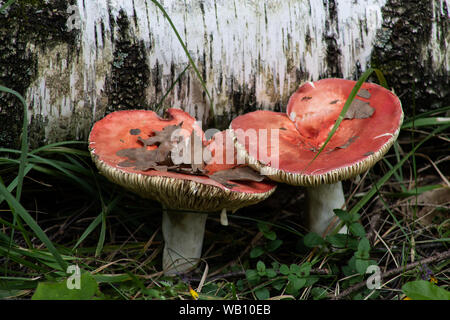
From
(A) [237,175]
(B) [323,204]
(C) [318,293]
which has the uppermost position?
(A) [237,175]

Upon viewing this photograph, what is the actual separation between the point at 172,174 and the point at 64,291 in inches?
28.5

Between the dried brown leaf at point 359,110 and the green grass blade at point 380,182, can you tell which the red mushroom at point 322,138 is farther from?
the green grass blade at point 380,182

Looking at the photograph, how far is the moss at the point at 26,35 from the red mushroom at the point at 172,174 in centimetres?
55

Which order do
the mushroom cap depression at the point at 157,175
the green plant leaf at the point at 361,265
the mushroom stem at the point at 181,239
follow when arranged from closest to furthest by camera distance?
the mushroom cap depression at the point at 157,175
the green plant leaf at the point at 361,265
the mushroom stem at the point at 181,239

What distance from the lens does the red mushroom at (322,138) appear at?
2.20 meters

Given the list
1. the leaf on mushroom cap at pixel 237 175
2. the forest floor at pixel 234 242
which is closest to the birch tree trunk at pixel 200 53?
the forest floor at pixel 234 242

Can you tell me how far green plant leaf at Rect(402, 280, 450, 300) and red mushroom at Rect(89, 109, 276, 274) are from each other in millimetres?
823

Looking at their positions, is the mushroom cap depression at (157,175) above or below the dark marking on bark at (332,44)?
below

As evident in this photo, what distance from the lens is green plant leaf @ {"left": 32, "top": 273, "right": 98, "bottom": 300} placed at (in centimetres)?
176

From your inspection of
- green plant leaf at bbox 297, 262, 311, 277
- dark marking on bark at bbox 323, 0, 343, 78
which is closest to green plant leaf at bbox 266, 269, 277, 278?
green plant leaf at bbox 297, 262, 311, 277

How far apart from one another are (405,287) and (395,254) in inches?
31.0

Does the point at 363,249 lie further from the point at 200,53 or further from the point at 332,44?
the point at 200,53

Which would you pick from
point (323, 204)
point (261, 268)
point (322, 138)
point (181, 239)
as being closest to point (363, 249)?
A: point (323, 204)

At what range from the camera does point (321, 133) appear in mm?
2582
